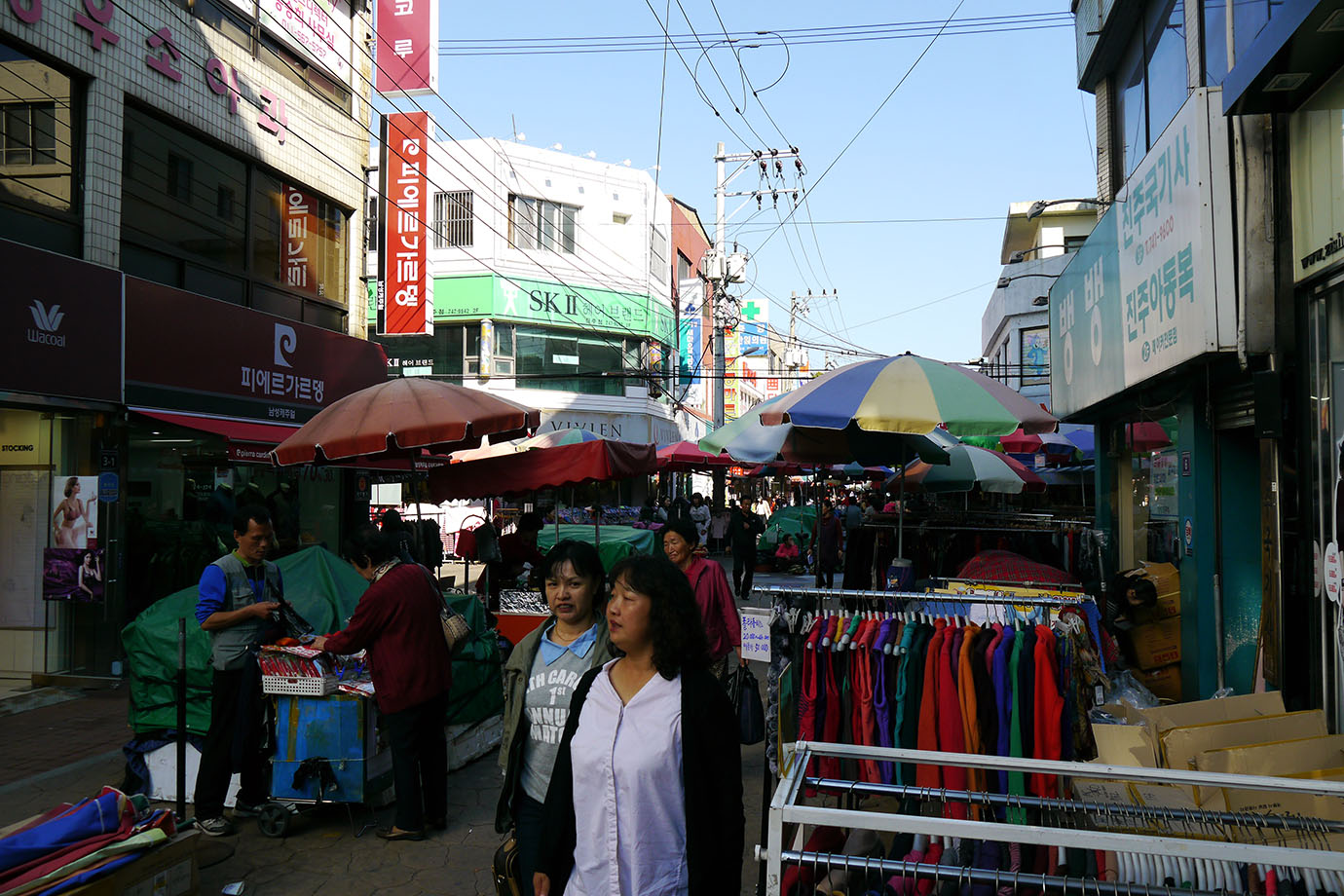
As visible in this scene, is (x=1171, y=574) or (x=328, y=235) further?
(x=328, y=235)

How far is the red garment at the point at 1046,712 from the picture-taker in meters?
4.23

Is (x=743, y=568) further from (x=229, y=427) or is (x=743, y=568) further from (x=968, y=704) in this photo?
(x=968, y=704)

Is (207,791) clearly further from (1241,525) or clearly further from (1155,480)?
(1155,480)

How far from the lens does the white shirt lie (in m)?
2.83

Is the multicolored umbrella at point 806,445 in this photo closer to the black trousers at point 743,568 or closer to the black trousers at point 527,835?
the black trousers at point 527,835

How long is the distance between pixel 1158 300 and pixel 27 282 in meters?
9.93

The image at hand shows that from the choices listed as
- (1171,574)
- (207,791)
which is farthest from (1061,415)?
(207,791)

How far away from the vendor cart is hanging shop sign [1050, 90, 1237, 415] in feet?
18.7

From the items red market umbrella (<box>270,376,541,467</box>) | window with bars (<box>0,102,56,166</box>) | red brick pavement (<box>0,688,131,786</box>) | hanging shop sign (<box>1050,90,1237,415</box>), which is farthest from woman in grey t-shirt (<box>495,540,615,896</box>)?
window with bars (<box>0,102,56,166</box>)

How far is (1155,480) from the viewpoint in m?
9.98

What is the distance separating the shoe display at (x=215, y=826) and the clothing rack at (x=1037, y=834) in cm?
435

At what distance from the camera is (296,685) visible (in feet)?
19.0

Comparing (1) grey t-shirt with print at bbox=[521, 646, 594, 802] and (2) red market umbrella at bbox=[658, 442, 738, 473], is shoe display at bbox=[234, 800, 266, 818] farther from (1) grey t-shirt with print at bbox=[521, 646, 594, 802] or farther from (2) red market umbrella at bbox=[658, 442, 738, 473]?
(2) red market umbrella at bbox=[658, 442, 738, 473]

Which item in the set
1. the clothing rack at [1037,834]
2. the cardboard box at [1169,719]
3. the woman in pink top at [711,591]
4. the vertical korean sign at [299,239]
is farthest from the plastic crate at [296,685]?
the vertical korean sign at [299,239]
